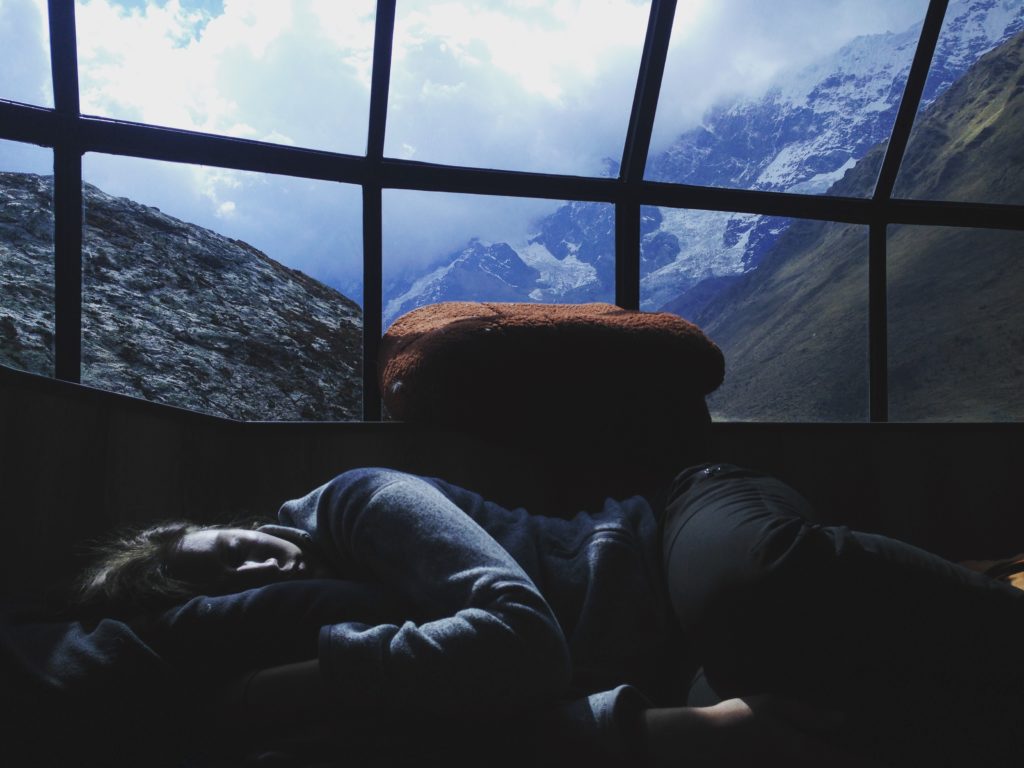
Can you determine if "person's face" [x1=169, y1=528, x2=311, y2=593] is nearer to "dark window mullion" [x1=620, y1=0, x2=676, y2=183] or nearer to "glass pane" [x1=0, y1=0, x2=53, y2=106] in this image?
"glass pane" [x1=0, y1=0, x2=53, y2=106]

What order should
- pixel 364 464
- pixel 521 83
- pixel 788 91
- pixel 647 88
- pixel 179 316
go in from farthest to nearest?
pixel 788 91 → pixel 521 83 → pixel 647 88 → pixel 179 316 → pixel 364 464

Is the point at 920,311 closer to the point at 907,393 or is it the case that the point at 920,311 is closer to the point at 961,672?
the point at 907,393

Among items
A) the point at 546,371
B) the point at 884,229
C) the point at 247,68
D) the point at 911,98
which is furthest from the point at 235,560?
the point at 911,98

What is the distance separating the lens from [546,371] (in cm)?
180

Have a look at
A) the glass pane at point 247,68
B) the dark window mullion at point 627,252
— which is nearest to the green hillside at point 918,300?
the dark window mullion at point 627,252

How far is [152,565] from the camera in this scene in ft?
3.29

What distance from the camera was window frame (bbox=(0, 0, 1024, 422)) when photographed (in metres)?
2.04

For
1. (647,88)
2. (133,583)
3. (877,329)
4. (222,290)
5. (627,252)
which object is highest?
(647,88)

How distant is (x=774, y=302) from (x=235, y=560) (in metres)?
2.63

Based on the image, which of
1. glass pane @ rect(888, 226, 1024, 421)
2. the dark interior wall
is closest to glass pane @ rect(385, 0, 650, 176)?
the dark interior wall

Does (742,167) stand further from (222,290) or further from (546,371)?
(222,290)

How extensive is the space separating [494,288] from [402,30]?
0.87 meters

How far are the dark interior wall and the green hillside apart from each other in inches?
22.7

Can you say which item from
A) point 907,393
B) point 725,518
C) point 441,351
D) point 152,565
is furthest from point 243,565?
point 907,393
